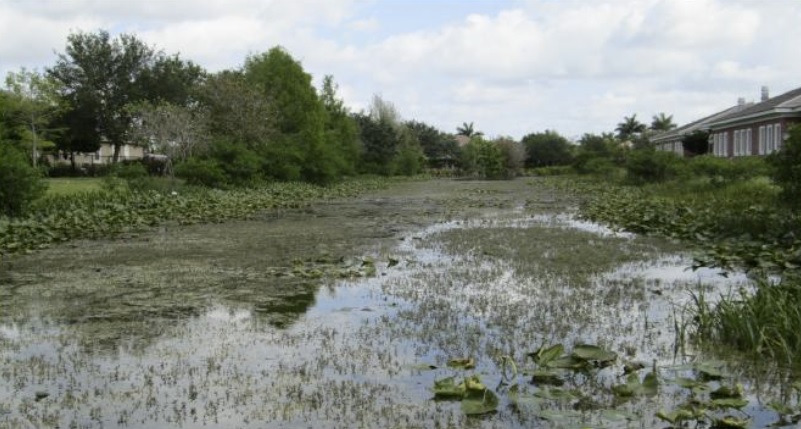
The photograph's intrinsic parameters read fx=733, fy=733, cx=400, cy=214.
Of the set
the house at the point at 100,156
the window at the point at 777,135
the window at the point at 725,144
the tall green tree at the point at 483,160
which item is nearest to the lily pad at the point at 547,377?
the window at the point at 777,135

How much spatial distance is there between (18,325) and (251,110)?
3040 centimetres

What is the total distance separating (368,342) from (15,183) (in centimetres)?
1400

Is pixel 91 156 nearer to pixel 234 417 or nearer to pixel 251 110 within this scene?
pixel 251 110

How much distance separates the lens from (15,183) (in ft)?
57.9

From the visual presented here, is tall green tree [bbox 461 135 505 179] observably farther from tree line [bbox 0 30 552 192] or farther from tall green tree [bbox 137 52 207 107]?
tall green tree [bbox 137 52 207 107]

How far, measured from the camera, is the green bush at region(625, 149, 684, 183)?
35.5 meters

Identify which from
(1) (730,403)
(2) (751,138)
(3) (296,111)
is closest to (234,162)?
(3) (296,111)

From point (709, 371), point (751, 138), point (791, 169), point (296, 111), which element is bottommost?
point (709, 371)

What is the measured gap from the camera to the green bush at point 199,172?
30781 mm

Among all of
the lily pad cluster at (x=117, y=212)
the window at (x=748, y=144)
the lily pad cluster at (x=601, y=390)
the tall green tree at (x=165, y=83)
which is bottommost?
the lily pad cluster at (x=601, y=390)

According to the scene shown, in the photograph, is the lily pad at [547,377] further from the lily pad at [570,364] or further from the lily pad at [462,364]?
the lily pad at [462,364]

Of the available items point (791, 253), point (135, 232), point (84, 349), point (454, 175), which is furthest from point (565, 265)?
point (454, 175)

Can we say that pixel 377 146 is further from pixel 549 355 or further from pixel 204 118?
pixel 549 355

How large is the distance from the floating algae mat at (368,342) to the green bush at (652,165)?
22.9 meters
